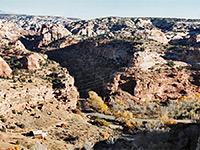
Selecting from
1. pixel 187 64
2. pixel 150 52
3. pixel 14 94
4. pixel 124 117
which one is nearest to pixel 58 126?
pixel 14 94

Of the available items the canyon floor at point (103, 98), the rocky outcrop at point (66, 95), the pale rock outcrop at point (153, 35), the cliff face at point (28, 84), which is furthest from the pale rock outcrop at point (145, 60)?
the pale rock outcrop at point (153, 35)

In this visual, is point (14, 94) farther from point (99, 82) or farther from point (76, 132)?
point (99, 82)

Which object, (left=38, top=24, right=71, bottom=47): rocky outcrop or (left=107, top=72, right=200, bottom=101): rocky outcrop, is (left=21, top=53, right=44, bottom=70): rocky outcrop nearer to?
A: (left=107, top=72, right=200, bottom=101): rocky outcrop

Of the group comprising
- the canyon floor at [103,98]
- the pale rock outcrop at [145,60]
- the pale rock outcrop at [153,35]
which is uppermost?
the pale rock outcrop at [153,35]

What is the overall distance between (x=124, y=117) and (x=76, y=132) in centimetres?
1810

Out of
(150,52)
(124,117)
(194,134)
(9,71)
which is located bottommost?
(124,117)

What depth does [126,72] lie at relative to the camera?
6962 centimetres

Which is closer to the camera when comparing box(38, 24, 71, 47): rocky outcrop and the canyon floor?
the canyon floor

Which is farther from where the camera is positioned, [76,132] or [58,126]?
[58,126]

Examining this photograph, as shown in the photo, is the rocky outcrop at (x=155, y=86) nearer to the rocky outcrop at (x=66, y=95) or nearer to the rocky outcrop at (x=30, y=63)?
the rocky outcrop at (x=66, y=95)

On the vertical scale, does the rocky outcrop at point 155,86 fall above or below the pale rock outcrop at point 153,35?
below

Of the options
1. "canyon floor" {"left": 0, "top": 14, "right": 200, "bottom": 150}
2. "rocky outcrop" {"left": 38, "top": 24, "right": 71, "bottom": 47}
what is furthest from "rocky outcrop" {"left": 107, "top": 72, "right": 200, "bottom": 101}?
"rocky outcrop" {"left": 38, "top": 24, "right": 71, "bottom": 47}

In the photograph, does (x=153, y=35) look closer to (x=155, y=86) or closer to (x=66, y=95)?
(x=155, y=86)

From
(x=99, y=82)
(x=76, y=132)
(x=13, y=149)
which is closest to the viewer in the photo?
(x=13, y=149)
